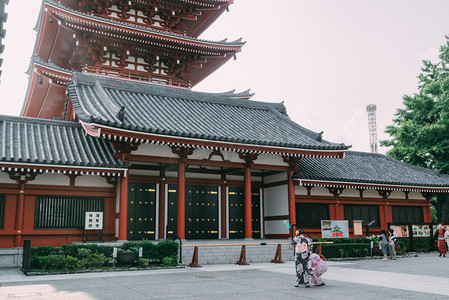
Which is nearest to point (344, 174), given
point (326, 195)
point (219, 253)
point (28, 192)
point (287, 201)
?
point (326, 195)

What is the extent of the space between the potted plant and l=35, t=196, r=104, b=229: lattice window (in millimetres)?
3484

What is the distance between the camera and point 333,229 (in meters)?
20.9

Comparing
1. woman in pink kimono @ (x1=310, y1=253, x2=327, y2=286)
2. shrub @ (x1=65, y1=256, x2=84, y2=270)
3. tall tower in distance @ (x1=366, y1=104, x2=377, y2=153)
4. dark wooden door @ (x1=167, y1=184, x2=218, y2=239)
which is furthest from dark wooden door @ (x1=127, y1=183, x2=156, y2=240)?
tall tower in distance @ (x1=366, y1=104, x2=377, y2=153)

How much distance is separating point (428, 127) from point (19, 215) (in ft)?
101

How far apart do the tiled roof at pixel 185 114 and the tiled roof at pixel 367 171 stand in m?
2.01

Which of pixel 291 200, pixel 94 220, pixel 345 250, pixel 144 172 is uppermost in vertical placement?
pixel 144 172

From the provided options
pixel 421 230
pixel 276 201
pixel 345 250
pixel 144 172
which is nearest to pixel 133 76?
pixel 144 172

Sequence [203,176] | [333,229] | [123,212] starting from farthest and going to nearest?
1. [203,176]
2. [333,229]
3. [123,212]

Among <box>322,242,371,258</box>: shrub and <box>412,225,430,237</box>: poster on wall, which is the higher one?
<box>412,225,430,237</box>: poster on wall

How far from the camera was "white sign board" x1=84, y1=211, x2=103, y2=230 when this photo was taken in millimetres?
17531

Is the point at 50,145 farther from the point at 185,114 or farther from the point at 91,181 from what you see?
the point at 185,114

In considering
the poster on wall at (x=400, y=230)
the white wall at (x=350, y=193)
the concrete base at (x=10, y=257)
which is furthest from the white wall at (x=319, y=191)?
the concrete base at (x=10, y=257)

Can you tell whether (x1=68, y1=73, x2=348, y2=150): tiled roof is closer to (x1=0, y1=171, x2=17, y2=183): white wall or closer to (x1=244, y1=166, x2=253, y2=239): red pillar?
(x1=244, y1=166, x2=253, y2=239): red pillar

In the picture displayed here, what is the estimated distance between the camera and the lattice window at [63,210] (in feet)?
57.0
